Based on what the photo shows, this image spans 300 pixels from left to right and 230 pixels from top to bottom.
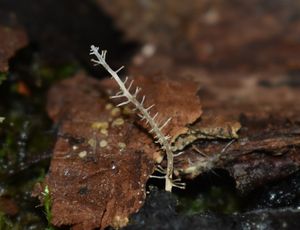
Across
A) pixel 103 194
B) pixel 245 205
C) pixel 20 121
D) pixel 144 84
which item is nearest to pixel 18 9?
pixel 20 121

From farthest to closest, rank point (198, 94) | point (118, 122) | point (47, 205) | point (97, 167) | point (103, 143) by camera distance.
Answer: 1. point (198, 94)
2. point (118, 122)
3. point (103, 143)
4. point (97, 167)
5. point (47, 205)

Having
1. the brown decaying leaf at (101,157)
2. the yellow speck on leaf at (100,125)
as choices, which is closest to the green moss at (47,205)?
the brown decaying leaf at (101,157)

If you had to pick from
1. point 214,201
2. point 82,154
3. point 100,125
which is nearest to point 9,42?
point 100,125

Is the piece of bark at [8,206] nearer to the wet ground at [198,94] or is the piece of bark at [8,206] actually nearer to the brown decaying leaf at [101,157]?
the wet ground at [198,94]

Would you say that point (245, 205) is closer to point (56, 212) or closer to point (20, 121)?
point (56, 212)

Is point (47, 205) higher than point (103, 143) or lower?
lower

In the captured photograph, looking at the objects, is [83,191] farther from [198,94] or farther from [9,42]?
[198,94]

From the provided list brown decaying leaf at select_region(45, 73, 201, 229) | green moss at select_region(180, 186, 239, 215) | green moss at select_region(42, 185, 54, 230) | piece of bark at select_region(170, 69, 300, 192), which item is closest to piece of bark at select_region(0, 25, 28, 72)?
brown decaying leaf at select_region(45, 73, 201, 229)
